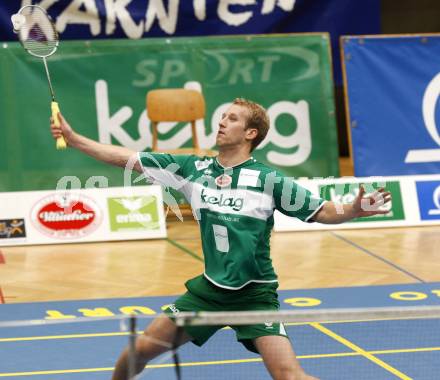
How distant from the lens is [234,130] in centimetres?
482

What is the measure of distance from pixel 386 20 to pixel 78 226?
7950 millimetres

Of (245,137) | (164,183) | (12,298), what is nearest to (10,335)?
(12,298)

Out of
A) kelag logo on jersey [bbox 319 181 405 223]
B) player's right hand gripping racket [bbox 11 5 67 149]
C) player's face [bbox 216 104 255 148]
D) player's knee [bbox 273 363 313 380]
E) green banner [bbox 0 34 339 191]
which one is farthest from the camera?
green banner [bbox 0 34 339 191]

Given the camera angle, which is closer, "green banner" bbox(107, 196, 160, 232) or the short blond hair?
the short blond hair

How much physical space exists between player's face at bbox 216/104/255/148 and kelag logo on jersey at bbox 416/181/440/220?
6.23m

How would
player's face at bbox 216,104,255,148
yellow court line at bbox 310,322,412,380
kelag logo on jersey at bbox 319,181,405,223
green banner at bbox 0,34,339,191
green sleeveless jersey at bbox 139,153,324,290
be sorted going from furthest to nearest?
green banner at bbox 0,34,339,191 → kelag logo on jersey at bbox 319,181,405,223 → yellow court line at bbox 310,322,412,380 → player's face at bbox 216,104,255,148 → green sleeveless jersey at bbox 139,153,324,290

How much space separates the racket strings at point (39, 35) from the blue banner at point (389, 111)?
5854 mm

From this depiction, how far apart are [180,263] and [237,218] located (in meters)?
4.41

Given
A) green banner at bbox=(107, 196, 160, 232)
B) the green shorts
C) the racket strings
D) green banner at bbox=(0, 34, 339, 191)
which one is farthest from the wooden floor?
the green shorts

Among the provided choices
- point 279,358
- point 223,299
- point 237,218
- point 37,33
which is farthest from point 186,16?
point 279,358

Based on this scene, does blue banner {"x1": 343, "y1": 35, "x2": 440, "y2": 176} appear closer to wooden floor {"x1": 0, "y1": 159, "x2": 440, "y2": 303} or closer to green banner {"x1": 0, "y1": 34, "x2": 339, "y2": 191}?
green banner {"x1": 0, "y1": 34, "x2": 339, "y2": 191}

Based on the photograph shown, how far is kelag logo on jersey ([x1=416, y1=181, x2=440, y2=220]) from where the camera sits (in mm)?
10703

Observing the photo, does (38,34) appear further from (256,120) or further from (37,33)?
(256,120)

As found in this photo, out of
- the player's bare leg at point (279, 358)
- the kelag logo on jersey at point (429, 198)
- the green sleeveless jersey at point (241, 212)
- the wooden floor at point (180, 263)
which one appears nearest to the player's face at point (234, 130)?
the green sleeveless jersey at point (241, 212)
